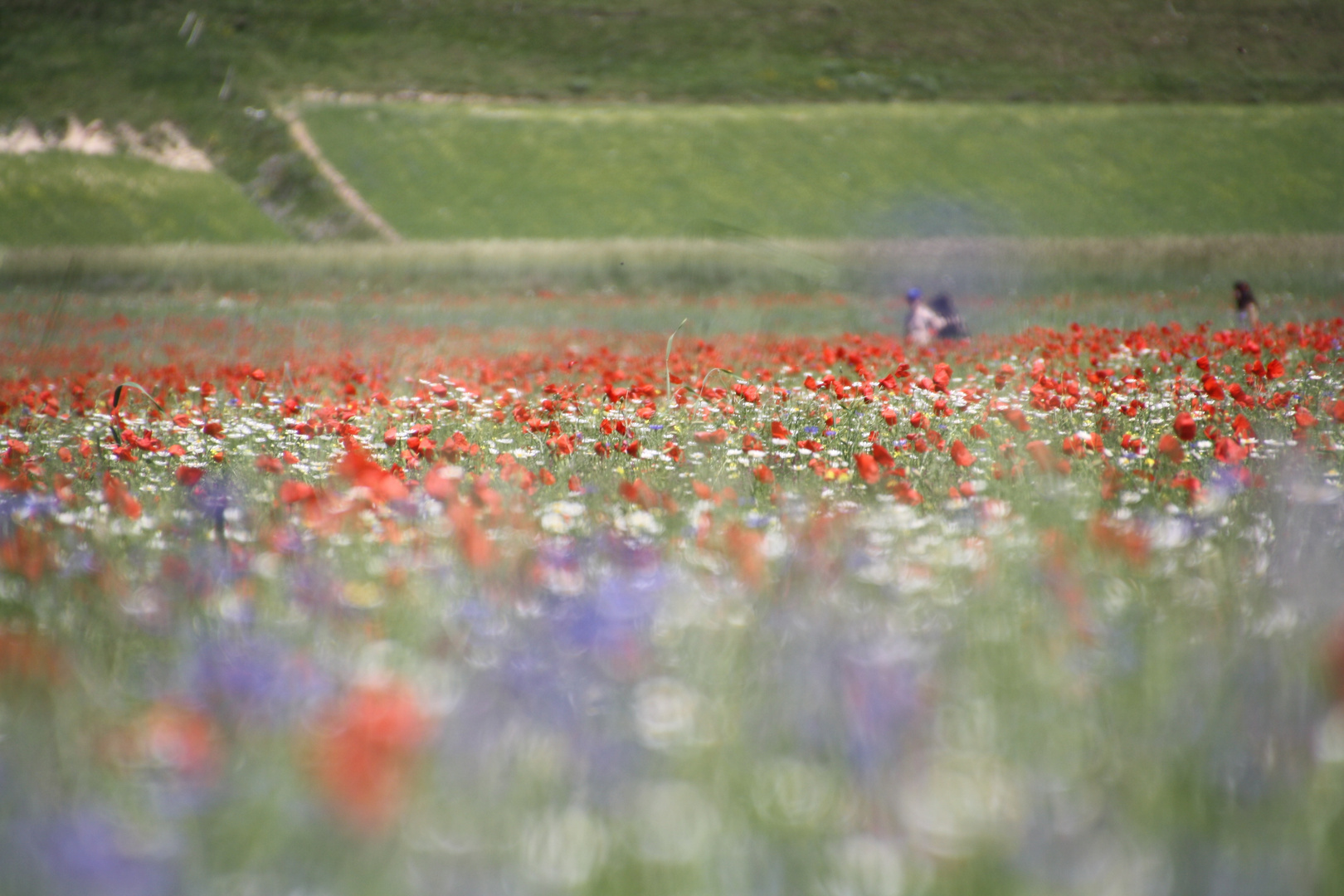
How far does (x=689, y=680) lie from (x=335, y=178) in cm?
4461

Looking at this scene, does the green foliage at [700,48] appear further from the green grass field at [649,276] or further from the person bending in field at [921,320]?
the person bending in field at [921,320]

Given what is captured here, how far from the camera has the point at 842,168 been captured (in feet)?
137

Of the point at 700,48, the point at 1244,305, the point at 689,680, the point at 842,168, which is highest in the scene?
the point at 700,48

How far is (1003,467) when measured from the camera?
3828mm

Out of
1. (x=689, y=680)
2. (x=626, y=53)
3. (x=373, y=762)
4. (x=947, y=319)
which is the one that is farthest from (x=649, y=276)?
(x=626, y=53)

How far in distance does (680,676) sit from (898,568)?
0.85 meters

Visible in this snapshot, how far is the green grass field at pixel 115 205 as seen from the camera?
3672cm

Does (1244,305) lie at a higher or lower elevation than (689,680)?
higher

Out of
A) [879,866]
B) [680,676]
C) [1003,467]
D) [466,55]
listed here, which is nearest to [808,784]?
[879,866]

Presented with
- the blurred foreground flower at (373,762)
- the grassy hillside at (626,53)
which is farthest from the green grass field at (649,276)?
the grassy hillside at (626,53)

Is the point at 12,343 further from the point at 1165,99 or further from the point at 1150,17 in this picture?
the point at 1150,17

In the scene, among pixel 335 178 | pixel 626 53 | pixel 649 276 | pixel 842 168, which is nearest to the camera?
pixel 649 276

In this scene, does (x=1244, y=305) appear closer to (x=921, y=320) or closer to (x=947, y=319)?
(x=947, y=319)

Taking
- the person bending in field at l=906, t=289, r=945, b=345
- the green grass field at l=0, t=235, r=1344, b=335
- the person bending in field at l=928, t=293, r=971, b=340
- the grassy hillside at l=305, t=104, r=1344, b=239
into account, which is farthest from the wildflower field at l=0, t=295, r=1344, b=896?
the grassy hillside at l=305, t=104, r=1344, b=239
